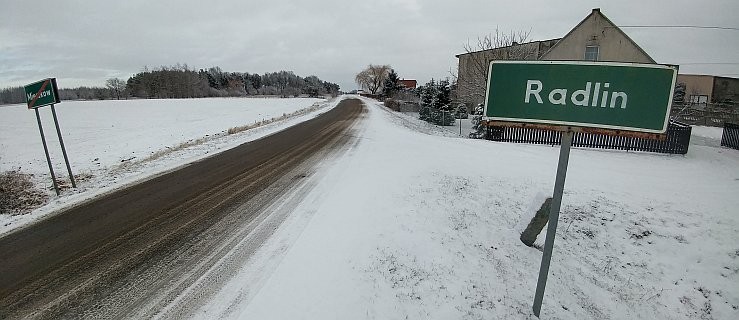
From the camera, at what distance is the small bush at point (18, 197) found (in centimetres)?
678

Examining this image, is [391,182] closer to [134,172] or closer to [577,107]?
[577,107]

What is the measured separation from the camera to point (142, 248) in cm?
511

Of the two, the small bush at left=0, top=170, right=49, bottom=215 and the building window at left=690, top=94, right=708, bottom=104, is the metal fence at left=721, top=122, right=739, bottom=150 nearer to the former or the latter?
the small bush at left=0, top=170, right=49, bottom=215

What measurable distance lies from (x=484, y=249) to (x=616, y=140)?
14.0 m

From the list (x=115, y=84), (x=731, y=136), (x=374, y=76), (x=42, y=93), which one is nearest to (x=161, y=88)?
(x=115, y=84)

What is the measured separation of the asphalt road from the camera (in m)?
3.89

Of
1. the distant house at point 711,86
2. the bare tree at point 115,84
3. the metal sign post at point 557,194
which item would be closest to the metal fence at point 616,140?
the metal sign post at point 557,194

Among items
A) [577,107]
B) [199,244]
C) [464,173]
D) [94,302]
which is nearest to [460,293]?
[577,107]

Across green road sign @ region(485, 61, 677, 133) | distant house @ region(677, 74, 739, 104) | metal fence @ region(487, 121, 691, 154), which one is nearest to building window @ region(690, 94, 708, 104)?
distant house @ region(677, 74, 739, 104)

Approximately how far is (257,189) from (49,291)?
419 cm

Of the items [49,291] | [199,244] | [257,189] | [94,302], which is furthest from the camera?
[257,189]

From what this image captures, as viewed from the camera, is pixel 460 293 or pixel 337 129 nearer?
pixel 460 293

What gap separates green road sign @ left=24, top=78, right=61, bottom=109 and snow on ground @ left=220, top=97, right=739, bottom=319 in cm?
661

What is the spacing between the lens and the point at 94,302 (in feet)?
12.6
